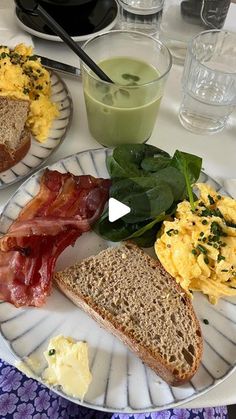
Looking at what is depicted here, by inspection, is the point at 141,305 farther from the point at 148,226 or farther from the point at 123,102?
the point at 123,102

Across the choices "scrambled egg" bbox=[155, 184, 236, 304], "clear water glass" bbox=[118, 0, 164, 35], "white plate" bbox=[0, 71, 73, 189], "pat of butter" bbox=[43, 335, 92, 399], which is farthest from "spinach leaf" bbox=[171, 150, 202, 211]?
"clear water glass" bbox=[118, 0, 164, 35]

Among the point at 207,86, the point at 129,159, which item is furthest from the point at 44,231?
the point at 207,86

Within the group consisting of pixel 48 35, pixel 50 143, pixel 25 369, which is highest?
pixel 48 35

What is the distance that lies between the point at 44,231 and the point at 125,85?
469 mm

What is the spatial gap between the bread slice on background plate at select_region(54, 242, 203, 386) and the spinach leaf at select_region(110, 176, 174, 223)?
0.09 metres

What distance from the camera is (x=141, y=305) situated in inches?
40.8

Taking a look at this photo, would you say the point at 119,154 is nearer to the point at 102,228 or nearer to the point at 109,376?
the point at 102,228

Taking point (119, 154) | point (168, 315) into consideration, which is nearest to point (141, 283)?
point (168, 315)

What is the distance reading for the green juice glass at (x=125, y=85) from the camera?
1277 millimetres

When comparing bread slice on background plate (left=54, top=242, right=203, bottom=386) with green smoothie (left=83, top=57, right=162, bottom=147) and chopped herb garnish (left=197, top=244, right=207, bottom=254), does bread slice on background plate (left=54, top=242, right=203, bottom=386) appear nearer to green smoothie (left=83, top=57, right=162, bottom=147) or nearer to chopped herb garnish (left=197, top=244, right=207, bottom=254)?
chopped herb garnish (left=197, top=244, right=207, bottom=254)

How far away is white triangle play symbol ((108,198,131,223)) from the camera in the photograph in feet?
3.63

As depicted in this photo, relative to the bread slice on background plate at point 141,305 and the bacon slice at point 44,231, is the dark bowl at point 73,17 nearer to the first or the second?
the bacon slice at point 44,231

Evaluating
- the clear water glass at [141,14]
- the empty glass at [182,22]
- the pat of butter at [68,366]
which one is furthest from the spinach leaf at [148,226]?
the clear water glass at [141,14]

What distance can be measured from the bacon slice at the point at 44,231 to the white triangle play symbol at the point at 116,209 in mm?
36
